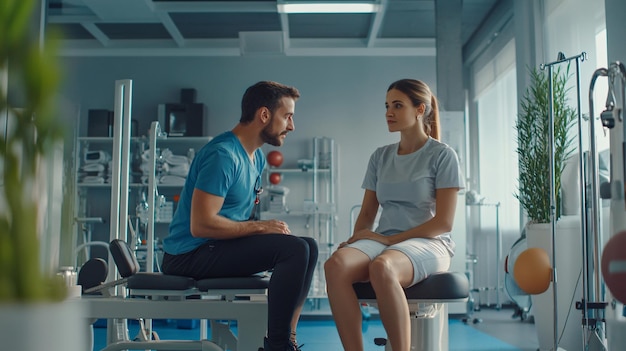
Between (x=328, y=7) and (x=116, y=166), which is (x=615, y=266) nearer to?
(x=116, y=166)

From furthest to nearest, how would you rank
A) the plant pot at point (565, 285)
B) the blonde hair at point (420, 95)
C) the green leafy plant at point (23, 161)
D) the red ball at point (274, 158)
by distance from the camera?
the red ball at point (274, 158), the plant pot at point (565, 285), the blonde hair at point (420, 95), the green leafy plant at point (23, 161)

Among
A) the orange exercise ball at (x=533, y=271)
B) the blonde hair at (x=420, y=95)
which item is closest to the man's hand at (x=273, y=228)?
the blonde hair at (x=420, y=95)

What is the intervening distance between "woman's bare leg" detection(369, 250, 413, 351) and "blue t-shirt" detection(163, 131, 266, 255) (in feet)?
1.62

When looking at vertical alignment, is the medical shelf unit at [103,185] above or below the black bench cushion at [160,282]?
above

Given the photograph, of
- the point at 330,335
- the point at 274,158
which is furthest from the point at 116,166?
the point at 274,158

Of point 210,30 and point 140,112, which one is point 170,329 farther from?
point 210,30

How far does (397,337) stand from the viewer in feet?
6.29

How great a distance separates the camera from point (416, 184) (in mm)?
2283

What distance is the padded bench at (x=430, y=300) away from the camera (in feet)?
6.66

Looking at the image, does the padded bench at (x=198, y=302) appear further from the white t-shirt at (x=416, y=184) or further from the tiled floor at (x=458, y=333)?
the tiled floor at (x=458, y=333)

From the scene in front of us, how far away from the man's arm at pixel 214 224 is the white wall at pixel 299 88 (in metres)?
5.16

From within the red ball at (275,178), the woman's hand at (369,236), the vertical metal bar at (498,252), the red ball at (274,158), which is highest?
the red ball at (274,158)

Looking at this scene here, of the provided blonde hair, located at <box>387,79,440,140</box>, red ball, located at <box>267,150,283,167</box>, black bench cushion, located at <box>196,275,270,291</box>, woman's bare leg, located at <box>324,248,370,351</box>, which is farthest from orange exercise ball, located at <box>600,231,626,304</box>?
red ball, located at <box>267,150,283,167</box>

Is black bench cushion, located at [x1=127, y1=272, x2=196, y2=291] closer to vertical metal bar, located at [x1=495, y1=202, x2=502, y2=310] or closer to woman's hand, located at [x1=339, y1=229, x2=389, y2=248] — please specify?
woman's hand, located at [x1=339, y1=229, x2=389, y2=248]
